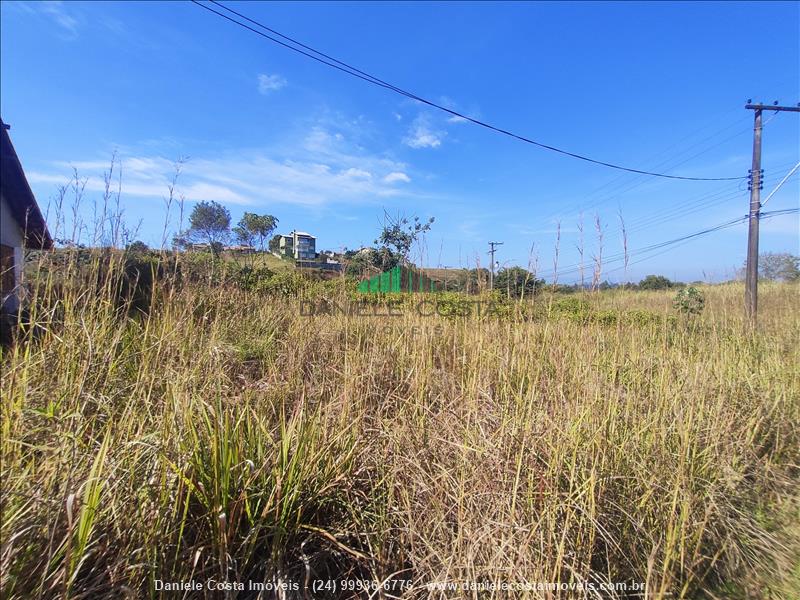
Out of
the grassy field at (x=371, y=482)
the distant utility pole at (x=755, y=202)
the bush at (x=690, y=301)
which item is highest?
the distant utility pole at (x=755, y=202)

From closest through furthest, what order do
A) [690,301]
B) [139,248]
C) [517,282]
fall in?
[139,248]
[517,282]
[690,301]

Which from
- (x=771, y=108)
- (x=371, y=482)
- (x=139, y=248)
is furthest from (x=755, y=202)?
(x=139, y=248)

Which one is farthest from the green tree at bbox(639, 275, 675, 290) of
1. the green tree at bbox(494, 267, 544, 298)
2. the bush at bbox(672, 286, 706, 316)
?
the green tree at bbox(494, 267, 544, 298)

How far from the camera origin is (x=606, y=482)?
1317 millimetres

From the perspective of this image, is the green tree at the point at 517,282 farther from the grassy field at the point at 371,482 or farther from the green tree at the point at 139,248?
the green tree at the point at 139,248

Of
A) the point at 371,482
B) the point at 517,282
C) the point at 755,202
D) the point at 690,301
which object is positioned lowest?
the point at 371,482

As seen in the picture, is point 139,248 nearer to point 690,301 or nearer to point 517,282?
point 517,282

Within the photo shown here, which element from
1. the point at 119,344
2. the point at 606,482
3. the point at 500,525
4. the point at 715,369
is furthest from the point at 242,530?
the point at 715,369

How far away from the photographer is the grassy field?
101cm

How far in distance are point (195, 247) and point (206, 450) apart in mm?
2589

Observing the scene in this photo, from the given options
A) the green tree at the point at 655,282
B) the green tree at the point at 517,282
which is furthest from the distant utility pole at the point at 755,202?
the green tree at the point at 517,282

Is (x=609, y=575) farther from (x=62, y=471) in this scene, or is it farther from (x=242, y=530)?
(x=62, y=471)

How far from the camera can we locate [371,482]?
4.82 feet

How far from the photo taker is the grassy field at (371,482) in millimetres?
1009
